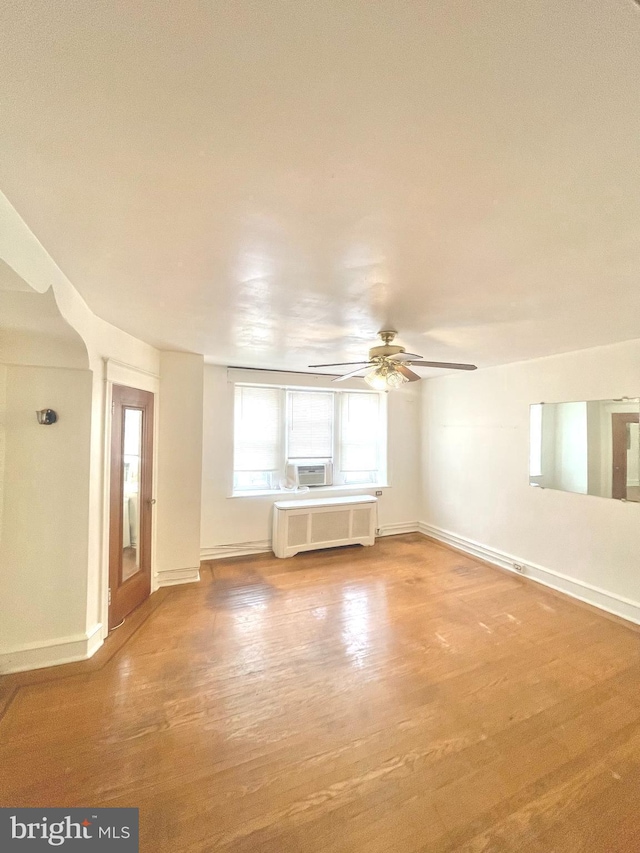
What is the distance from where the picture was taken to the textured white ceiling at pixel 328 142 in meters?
0.62

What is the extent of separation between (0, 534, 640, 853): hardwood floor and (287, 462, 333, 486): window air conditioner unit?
1.91m

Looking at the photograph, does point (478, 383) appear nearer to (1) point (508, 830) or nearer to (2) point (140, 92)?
(1) point (508, 830)

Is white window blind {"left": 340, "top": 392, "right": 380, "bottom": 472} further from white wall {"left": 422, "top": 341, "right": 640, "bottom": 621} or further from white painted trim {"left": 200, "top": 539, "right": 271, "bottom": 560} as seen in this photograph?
white painted trim {"left": 200, "top": 539, "right": 271, "bottom": 560}

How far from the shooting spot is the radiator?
4.18m

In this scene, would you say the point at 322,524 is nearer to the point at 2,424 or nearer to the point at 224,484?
the point at 224,484

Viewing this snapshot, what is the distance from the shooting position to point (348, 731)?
177 cm

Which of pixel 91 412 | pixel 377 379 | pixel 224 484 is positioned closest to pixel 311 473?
pixel 224 484

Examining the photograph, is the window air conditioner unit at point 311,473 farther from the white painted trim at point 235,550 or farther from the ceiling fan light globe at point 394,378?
the ceiling fan light globe at point 394,378

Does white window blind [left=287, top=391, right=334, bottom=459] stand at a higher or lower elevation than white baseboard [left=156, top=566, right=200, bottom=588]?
higher

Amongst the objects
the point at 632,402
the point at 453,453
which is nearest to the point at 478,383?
the point at 453,453

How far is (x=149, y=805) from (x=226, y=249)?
2397mm

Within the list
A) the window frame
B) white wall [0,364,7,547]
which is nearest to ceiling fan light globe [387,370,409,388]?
the window frame

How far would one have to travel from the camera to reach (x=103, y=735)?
172 cm

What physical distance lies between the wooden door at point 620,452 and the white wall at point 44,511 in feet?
14.1
